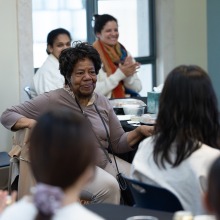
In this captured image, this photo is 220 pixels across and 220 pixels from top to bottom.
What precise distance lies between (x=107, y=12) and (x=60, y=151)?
471 centimetres

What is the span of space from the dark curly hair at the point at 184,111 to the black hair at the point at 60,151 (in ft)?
2.64

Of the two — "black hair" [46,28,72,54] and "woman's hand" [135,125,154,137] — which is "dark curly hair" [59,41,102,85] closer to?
"woman's hand" [135,125,154,137]

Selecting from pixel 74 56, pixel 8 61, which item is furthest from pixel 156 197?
pixel 8 61

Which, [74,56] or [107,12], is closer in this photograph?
[74,56]

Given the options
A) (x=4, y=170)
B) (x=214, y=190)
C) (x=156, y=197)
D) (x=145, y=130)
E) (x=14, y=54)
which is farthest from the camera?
(x=14, y=54)

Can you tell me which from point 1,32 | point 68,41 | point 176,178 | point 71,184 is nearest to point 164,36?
point 68,41

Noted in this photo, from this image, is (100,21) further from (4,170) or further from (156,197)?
(156,197)

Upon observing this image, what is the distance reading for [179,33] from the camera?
6301 mm

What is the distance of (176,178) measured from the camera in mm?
2326

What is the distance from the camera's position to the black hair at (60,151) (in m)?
1.53

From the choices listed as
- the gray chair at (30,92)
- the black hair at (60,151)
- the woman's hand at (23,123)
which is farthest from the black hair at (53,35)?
the black hair at (60,151)

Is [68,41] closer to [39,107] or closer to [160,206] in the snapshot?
[39,107]

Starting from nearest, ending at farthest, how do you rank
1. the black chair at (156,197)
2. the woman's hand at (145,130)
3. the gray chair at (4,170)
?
the black chair at (156,197) < the woman's hand at (145,130) < the gray chair at (4,170)

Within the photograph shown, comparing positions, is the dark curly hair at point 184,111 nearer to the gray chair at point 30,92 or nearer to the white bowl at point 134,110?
the white bowl at point 134,110
